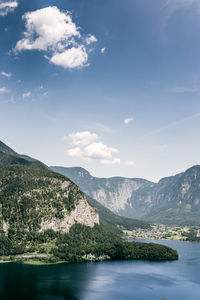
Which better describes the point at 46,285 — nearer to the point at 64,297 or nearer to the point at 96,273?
the point at 64,297

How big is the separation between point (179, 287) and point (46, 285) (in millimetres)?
73612

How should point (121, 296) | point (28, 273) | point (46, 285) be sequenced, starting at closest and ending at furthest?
point (121, 296) → point (46, 285) → point (28, 273)

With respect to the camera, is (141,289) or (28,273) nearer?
(141,289)

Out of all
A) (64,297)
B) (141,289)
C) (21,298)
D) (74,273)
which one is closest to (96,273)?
(74,273)

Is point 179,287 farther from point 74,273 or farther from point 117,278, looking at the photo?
point 74,273

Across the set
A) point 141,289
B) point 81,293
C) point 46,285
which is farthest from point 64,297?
point 141,289

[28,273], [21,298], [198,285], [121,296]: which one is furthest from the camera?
[28,273]

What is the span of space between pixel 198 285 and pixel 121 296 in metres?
51.8

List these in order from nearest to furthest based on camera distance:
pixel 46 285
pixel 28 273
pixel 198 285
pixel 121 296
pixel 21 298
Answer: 1. pixel 21 298
2. pixel 121 296
3. pixel 46 285
4. pixel 198 285
5. pixel 28 273

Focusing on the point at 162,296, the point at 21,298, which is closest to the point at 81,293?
the point at 21,298

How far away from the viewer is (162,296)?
151750mm

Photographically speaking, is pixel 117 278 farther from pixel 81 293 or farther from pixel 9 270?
pixel 9 270

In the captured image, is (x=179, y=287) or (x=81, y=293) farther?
(x=179, y=287)

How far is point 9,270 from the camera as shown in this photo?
193000 mm
